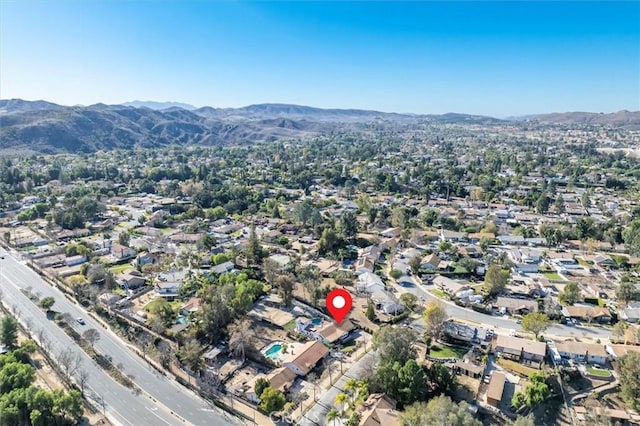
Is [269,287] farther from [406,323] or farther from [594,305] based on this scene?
[594,305]

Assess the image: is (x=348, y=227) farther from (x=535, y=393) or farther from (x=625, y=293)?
(x=535, y=393)

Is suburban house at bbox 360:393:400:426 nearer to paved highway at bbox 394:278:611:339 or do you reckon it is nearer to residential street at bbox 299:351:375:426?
residential street at bbox 299:351:375:426

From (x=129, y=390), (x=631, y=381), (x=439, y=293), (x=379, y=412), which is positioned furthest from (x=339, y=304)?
(x=631, y=381)

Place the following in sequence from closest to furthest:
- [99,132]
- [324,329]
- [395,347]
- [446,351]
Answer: [395,347], [446,351], [324,329], [99,132]

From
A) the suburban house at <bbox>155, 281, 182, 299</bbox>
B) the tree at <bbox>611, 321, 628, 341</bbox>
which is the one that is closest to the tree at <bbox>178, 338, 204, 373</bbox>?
the suburban house at <bbox>155, 281, 182, 299</bbox>

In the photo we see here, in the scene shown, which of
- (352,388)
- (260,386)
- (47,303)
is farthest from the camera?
(47,303)

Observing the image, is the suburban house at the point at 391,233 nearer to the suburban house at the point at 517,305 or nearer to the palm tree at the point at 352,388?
the suburban house at the point at 517,305
